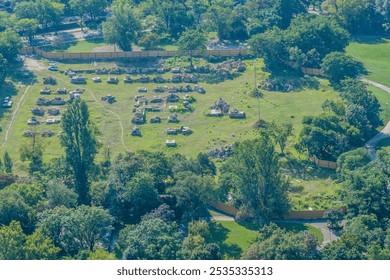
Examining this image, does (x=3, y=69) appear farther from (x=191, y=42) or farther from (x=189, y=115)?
(x=189, y=115)

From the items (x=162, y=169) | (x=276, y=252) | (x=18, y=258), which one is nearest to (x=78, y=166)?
(x=162, y=169)

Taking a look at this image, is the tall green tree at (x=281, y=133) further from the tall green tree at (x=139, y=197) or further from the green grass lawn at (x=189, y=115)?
the tall green tree at (x=139, y=197)

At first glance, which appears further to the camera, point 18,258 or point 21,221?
point 21,221

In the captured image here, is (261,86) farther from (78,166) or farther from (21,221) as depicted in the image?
(21,221)

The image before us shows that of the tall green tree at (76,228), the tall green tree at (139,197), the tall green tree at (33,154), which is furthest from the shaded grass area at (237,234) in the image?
the tall green tree at (33,154)

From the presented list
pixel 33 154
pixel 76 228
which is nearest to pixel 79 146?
pixel 33 154
